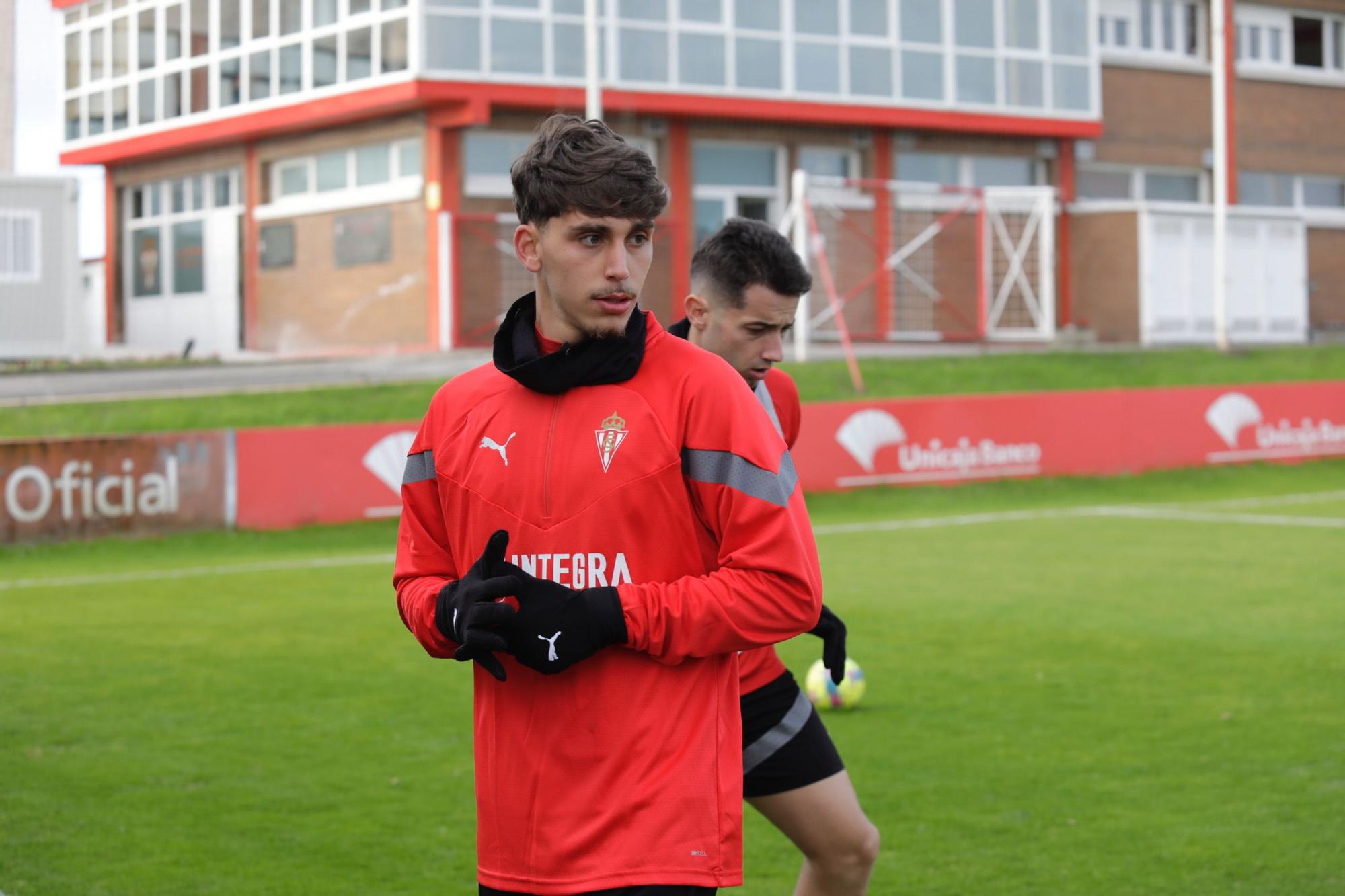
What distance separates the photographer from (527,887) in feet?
9.65

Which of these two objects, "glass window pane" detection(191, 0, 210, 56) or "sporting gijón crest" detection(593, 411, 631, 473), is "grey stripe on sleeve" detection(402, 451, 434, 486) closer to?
"sporting gijón crest" detection(593, 411, 631, 473)

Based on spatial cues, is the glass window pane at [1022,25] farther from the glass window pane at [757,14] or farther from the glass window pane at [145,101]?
the glass window pane at [145,101]

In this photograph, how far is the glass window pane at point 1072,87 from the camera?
3491 cm

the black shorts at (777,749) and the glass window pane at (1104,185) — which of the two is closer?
the black shorts at (777,749)

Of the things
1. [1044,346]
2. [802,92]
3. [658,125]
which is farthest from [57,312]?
[1044,346]

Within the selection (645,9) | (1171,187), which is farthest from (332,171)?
(1171,187)

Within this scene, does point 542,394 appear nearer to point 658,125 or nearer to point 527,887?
point 527,887

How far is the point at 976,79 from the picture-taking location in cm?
3400

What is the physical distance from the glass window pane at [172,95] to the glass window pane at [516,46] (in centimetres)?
872

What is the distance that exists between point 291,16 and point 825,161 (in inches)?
423

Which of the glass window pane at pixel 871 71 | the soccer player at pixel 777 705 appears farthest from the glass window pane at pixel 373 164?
the soccer player at pixel 777 705

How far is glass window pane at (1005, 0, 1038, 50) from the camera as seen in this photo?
113 ft

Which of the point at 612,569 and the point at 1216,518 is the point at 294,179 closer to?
the point at 1216,518

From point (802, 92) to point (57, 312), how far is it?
14.2 m
